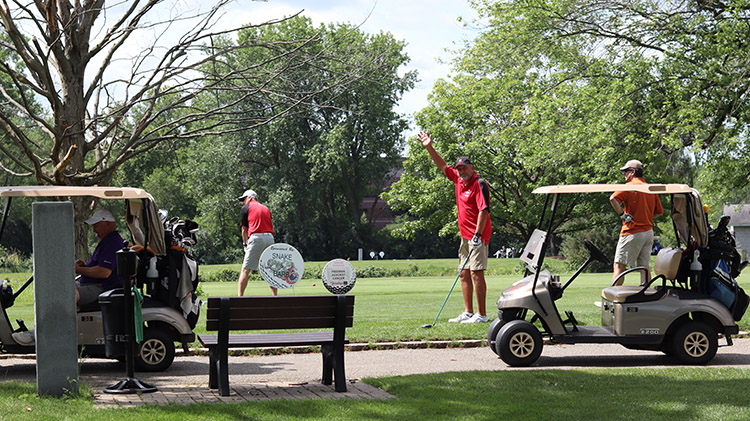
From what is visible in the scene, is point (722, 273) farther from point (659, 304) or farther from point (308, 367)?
point (308, 367)

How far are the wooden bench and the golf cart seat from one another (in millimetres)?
3084

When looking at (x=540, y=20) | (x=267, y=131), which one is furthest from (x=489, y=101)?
(x=267, y=131)

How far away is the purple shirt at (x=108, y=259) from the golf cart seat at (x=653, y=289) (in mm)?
5021

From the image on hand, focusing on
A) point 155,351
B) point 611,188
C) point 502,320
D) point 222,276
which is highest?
point 611,188

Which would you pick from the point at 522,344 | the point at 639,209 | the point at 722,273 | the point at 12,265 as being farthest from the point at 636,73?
the point at 12,265

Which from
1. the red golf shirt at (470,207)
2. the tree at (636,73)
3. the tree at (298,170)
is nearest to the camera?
the red golf shirt at (470,207)

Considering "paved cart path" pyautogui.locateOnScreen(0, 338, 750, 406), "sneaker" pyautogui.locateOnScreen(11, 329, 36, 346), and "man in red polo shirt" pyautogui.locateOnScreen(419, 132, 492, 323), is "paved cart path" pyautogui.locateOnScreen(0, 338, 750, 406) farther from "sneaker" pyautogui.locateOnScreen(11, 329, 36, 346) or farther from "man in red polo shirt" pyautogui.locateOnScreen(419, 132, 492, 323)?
"man in red polo shirt" pyautogui.locateOnScreen(419, 132, 492, 323)

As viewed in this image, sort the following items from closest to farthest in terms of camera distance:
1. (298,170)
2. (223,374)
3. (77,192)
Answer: (223,374) < (77,192) < (298,170)

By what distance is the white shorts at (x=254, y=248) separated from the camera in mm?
13773

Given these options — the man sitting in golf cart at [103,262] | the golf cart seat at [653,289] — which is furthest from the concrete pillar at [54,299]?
the golf cart seat at [653,289]

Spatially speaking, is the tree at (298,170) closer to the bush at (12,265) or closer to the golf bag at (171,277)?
the bush at (12,265)

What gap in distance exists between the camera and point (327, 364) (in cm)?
753

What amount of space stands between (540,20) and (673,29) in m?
3.47

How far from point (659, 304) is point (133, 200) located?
5382 mm
